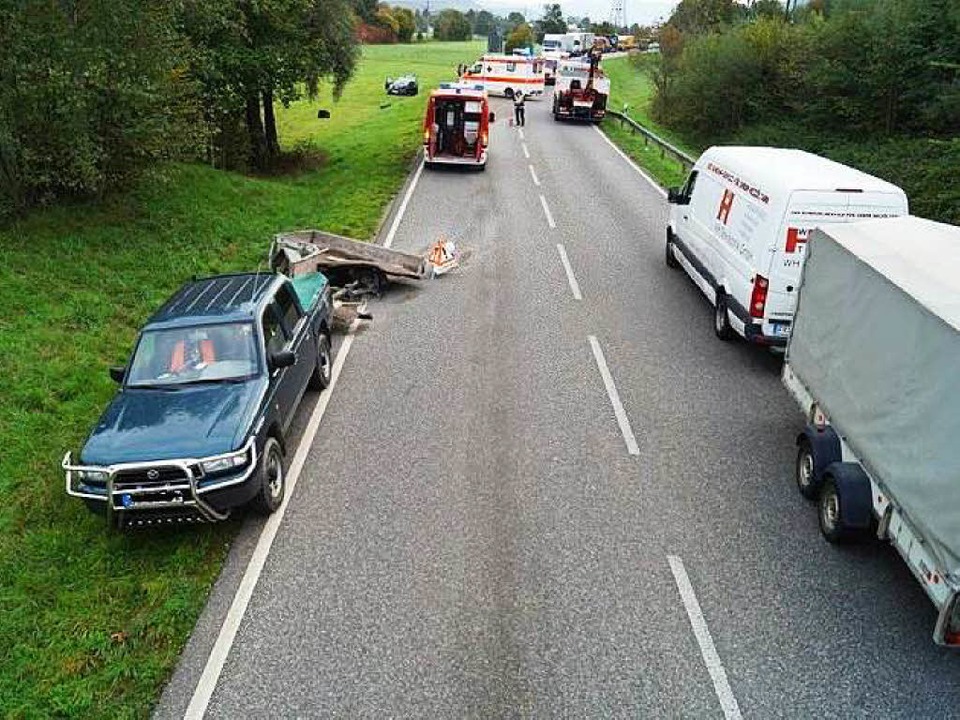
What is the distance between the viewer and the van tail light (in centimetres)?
1118

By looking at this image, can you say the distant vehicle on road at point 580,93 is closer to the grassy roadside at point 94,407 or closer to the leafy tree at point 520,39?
the grassy roadside at point 94,407

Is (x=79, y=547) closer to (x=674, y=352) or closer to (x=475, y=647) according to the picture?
(x=475, y=647)

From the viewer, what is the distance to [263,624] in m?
6.83

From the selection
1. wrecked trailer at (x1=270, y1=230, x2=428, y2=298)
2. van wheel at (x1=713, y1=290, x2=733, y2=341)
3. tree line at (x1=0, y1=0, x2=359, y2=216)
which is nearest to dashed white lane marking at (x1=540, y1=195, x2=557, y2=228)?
wrecked trailer at (x1=270, y1=230, x2=428, y2=298)

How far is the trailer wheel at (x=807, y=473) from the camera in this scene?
27.3ft

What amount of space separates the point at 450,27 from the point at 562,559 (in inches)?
5276

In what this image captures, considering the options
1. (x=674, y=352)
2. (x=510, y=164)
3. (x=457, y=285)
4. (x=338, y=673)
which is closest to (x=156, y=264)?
(x=457, y=285)

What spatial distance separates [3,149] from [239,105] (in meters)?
9.17

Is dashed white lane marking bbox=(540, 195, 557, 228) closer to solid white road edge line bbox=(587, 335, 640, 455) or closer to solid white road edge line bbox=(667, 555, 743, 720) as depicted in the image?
solid white road edge line bbox=(587, 335, 640, 455)

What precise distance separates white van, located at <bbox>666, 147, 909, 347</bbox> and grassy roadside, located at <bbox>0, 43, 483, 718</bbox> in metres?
7.65

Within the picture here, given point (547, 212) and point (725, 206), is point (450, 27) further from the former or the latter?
point (725, 206)

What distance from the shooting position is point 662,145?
2992cm

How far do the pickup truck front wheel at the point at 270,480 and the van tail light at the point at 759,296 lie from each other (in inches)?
268

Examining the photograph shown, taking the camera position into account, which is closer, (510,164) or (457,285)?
(457,285)
